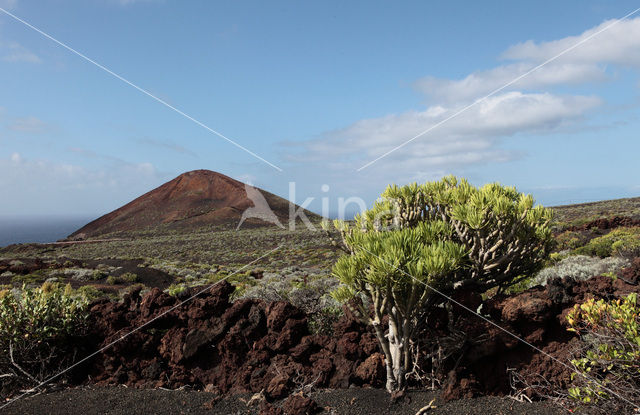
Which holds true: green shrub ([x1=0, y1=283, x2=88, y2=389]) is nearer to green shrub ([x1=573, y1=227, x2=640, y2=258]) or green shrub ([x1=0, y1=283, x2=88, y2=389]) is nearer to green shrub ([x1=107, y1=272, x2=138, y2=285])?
green shrub ([x1=107, y1=272, x2=138, y2=285])

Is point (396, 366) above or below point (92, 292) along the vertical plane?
above

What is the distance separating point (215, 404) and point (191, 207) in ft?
230

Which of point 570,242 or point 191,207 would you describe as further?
point 191,207

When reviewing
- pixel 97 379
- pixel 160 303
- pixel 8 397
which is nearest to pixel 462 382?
pixel 160 303

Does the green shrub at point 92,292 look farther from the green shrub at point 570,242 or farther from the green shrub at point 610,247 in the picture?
the green shrub at point 570,242

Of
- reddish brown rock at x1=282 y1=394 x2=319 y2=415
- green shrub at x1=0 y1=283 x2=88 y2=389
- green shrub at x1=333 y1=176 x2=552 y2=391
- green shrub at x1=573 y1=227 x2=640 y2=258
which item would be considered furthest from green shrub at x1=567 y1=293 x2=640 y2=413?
green shrub at x1=573 y1=227 x2=640 y2=258

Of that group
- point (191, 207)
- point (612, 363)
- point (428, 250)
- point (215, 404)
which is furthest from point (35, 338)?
point (191, 207)

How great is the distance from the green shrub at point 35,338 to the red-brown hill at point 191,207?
58372mm

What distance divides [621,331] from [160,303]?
19.0ft

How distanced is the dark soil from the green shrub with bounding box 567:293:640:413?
47cm

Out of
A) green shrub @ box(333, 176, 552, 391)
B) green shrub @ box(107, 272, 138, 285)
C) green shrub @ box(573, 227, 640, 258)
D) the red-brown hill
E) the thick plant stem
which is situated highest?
the red-brown hill

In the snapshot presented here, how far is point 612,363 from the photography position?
12.8ft

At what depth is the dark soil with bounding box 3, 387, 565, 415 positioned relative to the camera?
175 inches

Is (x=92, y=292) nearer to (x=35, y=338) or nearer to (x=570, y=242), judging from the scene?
(x=35, y=338)
